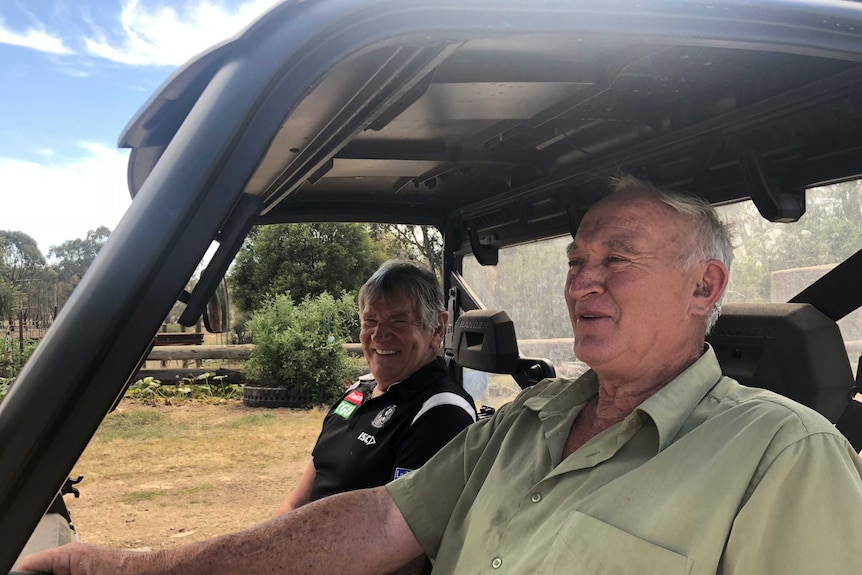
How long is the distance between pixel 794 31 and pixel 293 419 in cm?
912

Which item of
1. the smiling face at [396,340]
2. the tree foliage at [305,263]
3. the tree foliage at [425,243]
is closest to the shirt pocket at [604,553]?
the smiling face at [396,340]

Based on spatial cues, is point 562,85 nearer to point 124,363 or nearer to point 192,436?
point 124,363

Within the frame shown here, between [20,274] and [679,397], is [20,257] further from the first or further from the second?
[679,397]

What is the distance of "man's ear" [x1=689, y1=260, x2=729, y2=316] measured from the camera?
65.9 inches

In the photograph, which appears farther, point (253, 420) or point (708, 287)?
point (253, 420)

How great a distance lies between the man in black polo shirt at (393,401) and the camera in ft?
7.54

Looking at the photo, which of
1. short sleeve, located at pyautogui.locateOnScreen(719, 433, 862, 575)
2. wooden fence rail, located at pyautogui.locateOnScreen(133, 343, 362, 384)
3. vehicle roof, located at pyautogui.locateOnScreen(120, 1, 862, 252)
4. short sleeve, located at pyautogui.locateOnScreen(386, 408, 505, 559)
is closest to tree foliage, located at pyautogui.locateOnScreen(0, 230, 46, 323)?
vehicle roof, located at pyautogui.locateOnScreen(120, 1, 862, 252)

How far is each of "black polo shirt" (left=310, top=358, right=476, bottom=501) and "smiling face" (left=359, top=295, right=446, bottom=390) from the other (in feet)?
0.23

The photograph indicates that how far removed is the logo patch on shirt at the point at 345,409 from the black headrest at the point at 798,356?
53.0 inches

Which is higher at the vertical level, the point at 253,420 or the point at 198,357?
the point at 198,357

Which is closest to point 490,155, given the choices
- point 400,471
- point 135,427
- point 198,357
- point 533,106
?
point 533,106

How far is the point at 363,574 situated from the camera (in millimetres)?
1745

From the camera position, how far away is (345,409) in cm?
274

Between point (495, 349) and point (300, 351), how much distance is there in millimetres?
8191
